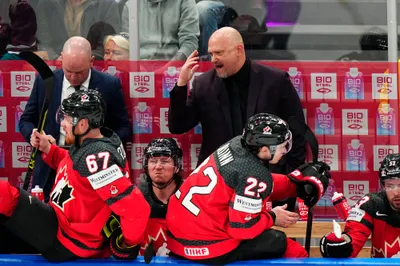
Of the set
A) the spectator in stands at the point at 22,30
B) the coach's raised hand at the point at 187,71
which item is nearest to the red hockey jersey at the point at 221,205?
the coach's raised hand at the point at 187,71

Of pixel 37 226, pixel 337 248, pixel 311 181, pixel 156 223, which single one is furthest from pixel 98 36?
pixel 337 248

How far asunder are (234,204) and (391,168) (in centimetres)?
95

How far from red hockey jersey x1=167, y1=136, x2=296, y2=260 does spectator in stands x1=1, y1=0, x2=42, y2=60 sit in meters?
1.88

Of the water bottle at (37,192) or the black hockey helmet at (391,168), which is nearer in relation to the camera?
the black hockey helmet at (391,168)

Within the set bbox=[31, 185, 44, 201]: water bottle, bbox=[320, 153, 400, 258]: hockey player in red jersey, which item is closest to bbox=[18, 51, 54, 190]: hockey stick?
bbox=[31, 185, 44, 201]: water bottle

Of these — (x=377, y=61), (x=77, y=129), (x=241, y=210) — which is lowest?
(x=241, y=210)

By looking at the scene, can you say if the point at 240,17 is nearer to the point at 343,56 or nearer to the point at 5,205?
the point at 343,56

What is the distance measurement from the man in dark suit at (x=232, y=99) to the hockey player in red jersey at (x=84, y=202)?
1013 millimetres

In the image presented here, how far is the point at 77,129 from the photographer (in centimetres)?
390

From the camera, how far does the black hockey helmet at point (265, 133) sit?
12.6 feet

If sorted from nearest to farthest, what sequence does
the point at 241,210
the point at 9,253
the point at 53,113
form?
the point at 241,210 → the point at 9,253 → the point at 53,113

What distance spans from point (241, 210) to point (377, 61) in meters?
1.93

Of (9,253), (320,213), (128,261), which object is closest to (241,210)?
(128,261)

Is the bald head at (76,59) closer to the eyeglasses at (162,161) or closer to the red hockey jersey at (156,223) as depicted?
the eyeglasses at (162,161)
